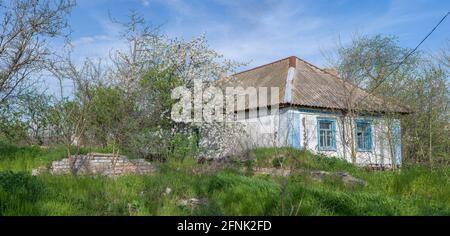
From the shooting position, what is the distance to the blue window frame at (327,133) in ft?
60.0

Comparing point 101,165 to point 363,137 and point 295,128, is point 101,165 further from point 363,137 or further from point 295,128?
point 363,137

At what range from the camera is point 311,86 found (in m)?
19.8

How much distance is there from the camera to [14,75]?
10.2 meters

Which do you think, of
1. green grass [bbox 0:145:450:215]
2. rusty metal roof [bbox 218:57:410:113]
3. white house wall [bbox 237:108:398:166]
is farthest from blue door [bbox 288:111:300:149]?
green grass [bbox 0:145:450:215]

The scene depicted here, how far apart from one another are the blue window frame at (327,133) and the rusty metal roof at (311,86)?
749 millimetres

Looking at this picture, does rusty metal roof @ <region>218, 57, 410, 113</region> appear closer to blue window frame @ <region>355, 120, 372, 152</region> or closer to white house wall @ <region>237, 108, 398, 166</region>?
white house wall @ <region>237, 108, 398, 166</region>

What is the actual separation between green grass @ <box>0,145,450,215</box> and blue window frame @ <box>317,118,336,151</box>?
33.6 feet

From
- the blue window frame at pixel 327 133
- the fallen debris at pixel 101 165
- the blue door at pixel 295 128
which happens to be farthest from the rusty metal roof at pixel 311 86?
the fallen debris at pixel 101 165

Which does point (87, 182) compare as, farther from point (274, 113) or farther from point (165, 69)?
point (274, 113)

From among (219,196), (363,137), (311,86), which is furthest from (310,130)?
(219,196)

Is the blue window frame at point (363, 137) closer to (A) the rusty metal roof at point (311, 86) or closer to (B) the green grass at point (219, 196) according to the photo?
(A) the rusty metal roof at point (311, 86)

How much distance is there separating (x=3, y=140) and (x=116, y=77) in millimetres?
4369

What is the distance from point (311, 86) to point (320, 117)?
218cm
